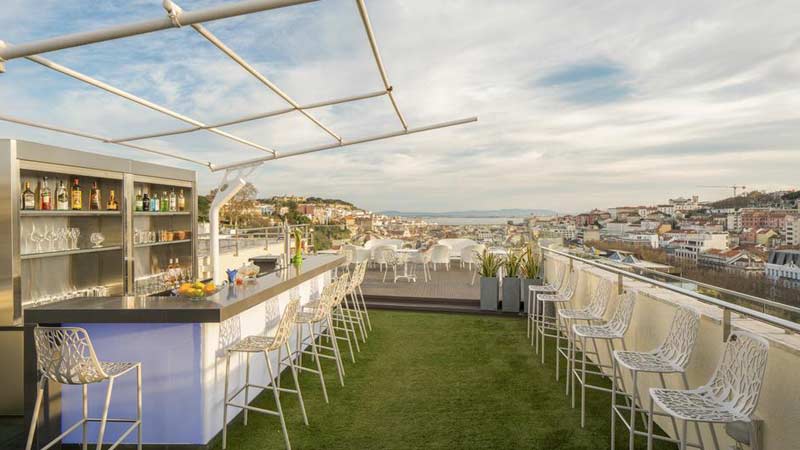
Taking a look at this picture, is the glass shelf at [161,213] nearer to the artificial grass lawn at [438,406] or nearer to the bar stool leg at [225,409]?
the artificial grass lawn at [438,406]

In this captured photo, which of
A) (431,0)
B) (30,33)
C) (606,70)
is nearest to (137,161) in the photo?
(30,33)

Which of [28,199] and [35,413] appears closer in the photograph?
[35,413]

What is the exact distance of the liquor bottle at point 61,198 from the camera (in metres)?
4.87

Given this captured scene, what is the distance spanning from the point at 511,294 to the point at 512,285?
159 mm

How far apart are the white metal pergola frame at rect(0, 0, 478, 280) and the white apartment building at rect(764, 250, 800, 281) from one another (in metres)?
3.13

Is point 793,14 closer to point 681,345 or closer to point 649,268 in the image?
point 649,268

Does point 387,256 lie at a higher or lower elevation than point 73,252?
lower

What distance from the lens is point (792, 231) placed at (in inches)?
120

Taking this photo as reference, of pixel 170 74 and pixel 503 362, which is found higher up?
pixel 170 74

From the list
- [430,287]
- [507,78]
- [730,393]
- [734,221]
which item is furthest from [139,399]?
[507,78]

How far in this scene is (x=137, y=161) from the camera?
5.83 metres

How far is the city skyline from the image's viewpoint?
4.61 meters

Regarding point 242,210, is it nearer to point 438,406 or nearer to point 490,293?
point 490,293

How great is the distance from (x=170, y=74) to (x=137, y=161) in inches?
45.2
